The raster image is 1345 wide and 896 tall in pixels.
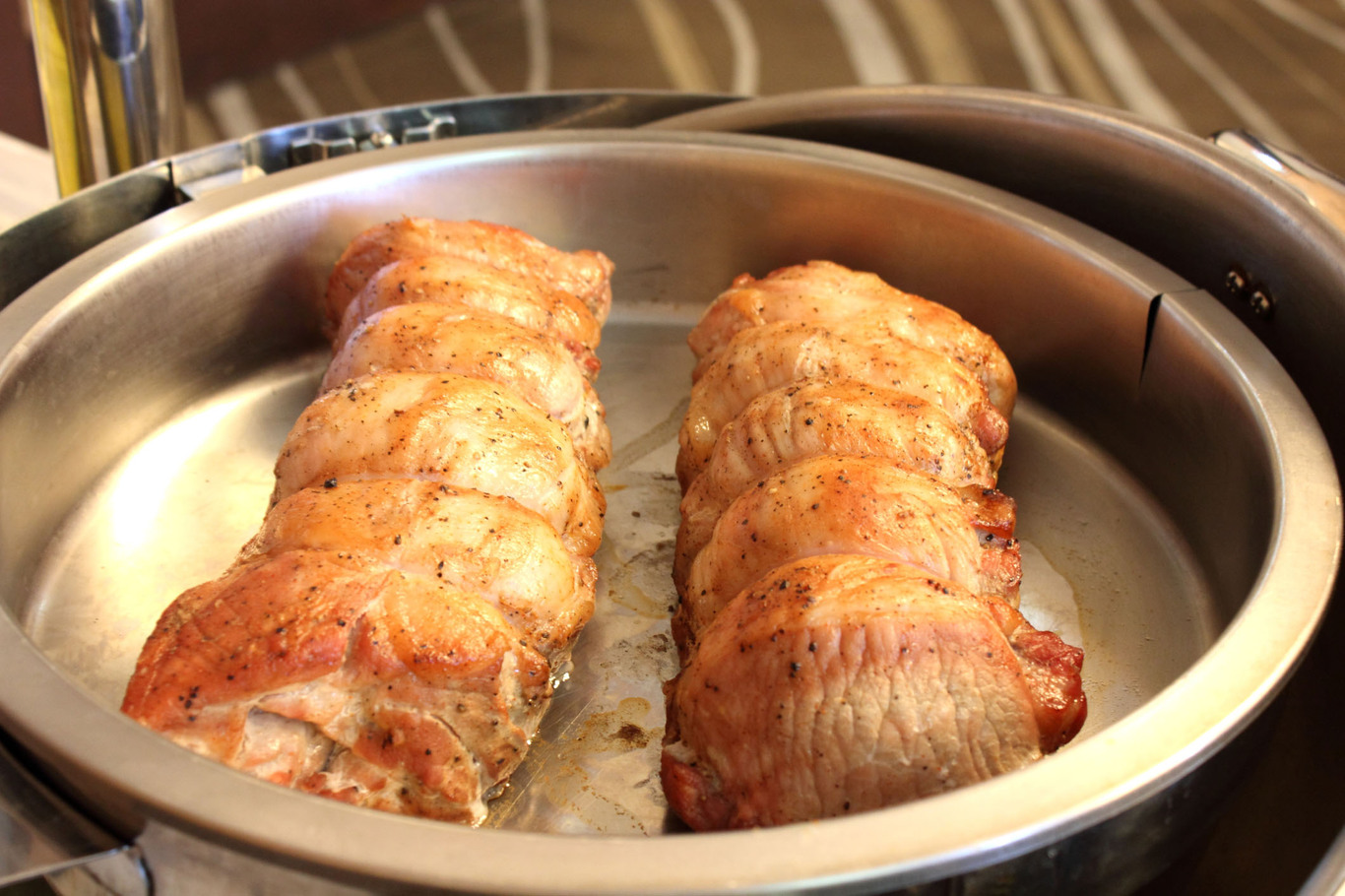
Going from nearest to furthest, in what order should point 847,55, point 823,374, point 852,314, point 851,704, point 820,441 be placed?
1. point 851,704
2. point 820,441
3. point 823,374
4. point 852,314
5. point 847,55

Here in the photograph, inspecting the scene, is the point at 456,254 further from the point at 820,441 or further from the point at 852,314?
the point at 820,441

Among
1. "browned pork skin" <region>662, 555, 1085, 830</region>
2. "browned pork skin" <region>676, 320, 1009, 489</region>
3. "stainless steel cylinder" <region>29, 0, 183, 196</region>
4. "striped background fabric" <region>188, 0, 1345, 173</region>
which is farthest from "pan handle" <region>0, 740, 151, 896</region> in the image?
"striped background fabric" <region>188, 0, 1345, 173</region>

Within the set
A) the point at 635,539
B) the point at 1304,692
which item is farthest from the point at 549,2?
the point at 1304,692

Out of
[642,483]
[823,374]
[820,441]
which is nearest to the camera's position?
[820,441]

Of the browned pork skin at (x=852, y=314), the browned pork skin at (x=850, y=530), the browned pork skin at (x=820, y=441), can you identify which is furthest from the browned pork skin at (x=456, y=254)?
the browned pork skin at (x=850, y=530)

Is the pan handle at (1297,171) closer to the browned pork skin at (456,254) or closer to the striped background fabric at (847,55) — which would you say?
the browned pork skin at (456,254)


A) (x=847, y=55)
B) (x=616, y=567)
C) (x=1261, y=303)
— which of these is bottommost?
(x=847, y=55)

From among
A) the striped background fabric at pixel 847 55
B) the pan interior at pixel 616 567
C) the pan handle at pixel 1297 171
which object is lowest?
the striped background fabric at pixel 847 55

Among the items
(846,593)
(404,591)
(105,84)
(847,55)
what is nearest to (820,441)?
(846,593)
